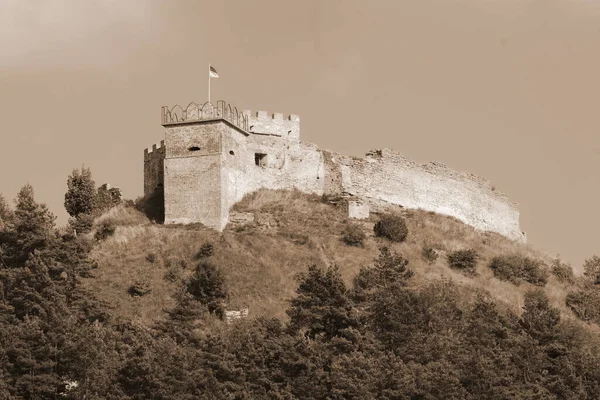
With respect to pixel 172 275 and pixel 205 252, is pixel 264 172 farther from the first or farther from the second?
pixel 172 275

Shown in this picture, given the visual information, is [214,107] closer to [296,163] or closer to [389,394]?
[296,163]

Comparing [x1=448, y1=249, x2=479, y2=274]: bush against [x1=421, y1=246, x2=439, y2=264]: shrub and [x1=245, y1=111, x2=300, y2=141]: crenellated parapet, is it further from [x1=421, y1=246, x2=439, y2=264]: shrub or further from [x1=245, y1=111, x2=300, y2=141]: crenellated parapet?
[x1=245, y1=111, x2=300, y2=141]: crenellated parapet

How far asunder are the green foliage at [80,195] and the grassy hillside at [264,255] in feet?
8.86

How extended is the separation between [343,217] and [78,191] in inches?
453

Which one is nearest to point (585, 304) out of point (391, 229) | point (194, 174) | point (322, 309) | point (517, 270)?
point (517, 270)

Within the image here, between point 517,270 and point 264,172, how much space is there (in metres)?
11.2

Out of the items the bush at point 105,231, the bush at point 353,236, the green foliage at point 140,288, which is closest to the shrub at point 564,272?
the bush at point 353,236

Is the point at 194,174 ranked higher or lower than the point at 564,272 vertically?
higher

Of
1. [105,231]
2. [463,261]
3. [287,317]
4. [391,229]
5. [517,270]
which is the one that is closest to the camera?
[287,317]

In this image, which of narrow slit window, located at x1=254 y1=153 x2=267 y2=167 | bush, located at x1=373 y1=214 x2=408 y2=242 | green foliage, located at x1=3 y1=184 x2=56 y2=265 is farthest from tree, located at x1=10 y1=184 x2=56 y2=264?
bush, located at x1=373 y1=214 x2=408 y2=242

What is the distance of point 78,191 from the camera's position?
182 feet

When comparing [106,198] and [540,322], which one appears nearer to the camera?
[540,322]

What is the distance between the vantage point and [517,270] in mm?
53438

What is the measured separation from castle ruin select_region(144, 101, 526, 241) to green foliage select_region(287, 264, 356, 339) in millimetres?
8207
